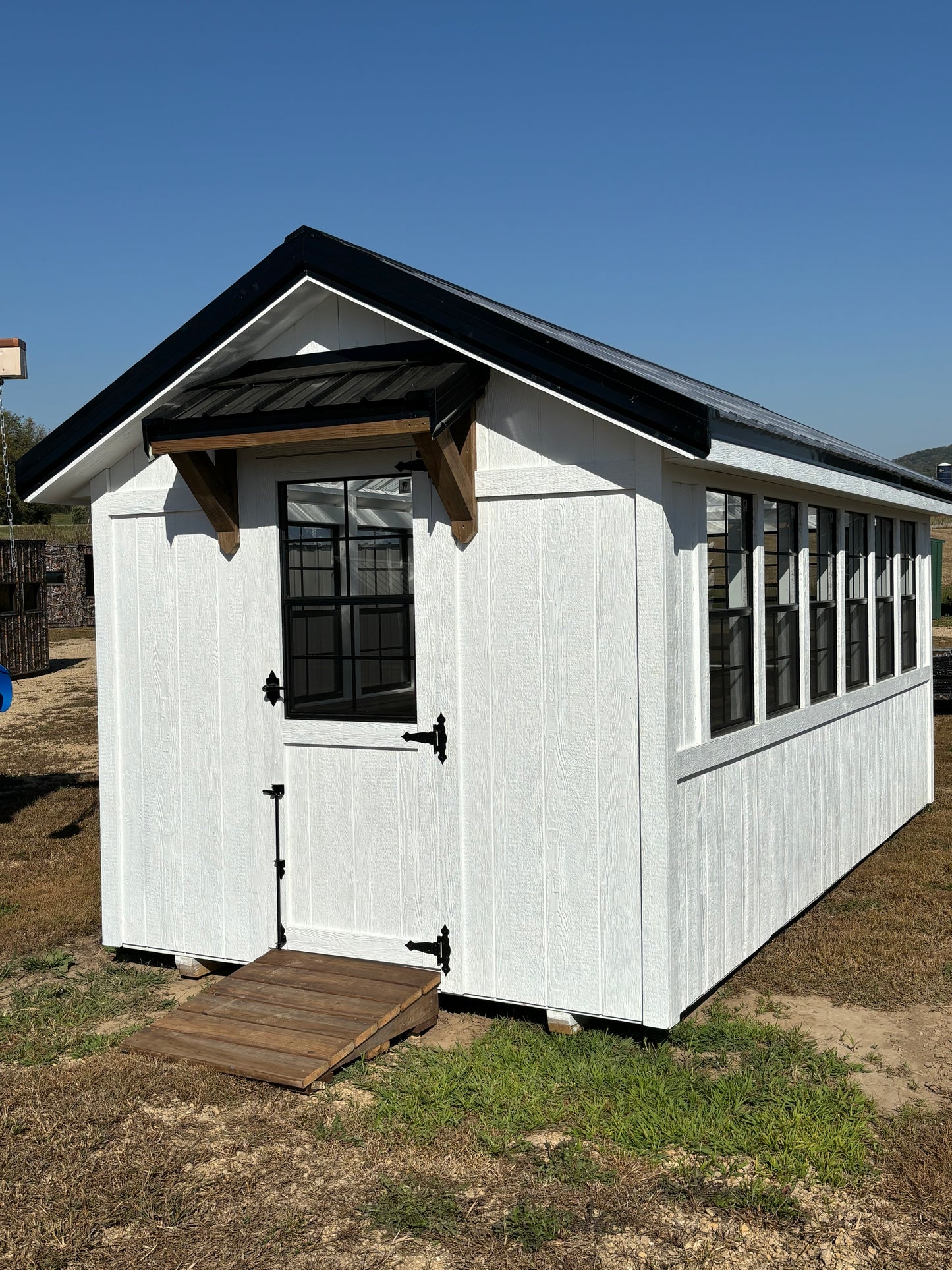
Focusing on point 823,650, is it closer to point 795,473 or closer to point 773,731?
point 773,731

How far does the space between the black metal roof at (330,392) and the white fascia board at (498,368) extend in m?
0.07

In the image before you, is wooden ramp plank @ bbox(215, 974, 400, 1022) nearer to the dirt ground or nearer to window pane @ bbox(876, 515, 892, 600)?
the dirt ground

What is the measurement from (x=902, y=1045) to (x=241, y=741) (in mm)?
3287

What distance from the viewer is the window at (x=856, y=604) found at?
7.68m

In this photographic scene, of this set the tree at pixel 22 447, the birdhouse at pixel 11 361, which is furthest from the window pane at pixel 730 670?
the tree at pixel 22 447

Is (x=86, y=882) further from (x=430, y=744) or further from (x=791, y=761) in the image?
(x=791, y=761)

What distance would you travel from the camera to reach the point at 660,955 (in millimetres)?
4781

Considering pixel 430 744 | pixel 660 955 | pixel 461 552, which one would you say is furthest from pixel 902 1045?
pixel 461 552

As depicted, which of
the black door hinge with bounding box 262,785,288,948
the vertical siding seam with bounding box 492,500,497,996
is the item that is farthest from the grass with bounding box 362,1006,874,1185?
the black door hinge with bounding box 262,785,288,948

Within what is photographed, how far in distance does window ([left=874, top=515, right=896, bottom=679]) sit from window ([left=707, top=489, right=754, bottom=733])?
2.82 m

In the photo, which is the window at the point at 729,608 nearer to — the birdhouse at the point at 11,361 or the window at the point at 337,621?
the window at the point at 337,621

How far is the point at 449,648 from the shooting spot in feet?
17.0

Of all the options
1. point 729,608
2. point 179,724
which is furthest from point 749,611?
point 179,724

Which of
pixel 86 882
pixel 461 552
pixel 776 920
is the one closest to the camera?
pixel 461 552
